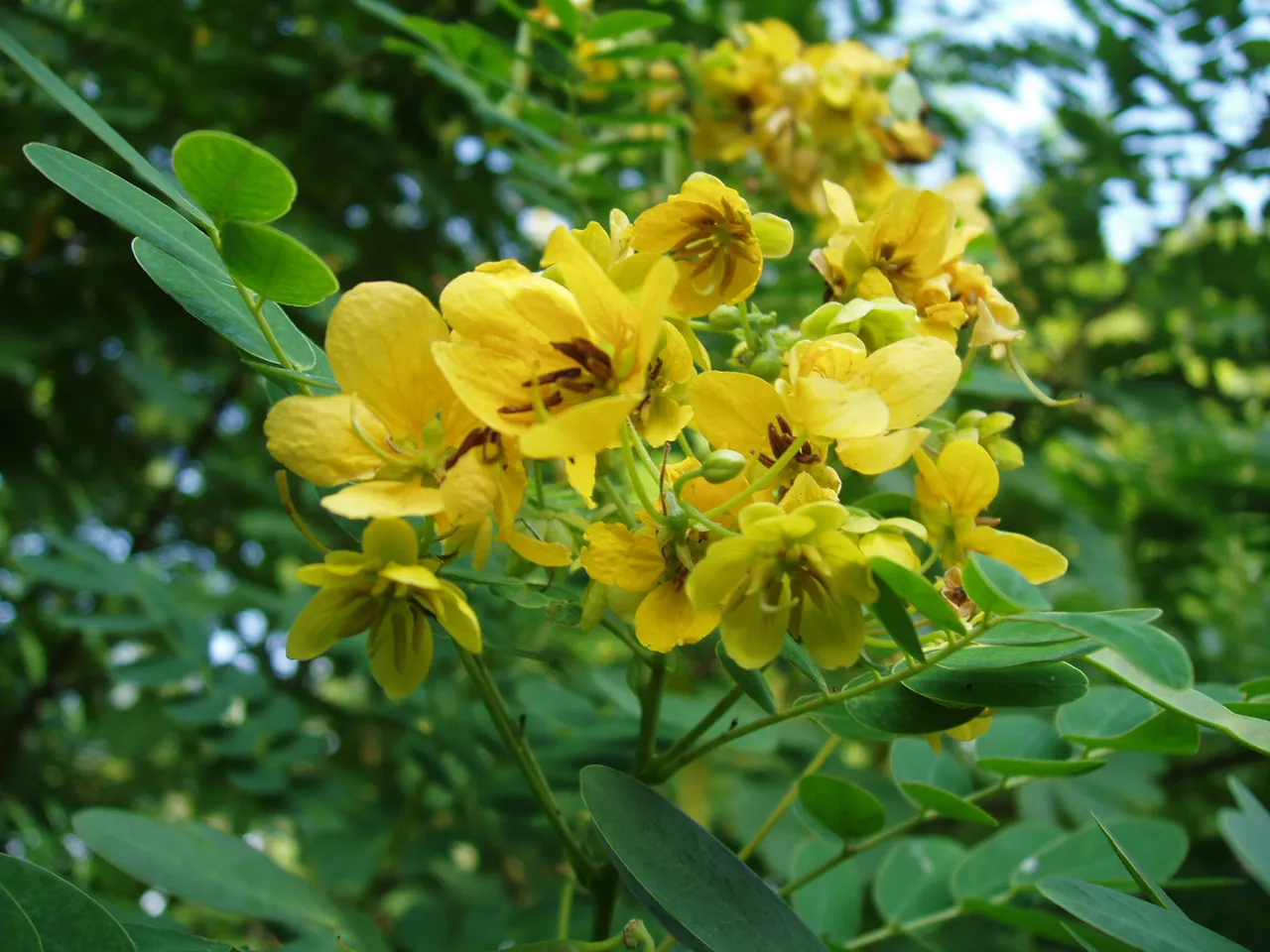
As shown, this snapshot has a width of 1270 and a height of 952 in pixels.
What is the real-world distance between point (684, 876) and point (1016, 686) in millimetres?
264

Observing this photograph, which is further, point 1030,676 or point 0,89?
point 0,89

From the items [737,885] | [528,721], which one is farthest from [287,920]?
[737,885]

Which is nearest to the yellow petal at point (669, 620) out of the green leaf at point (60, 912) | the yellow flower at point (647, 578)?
the yellow flower at point (647, 578)

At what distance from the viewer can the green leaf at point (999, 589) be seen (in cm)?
62

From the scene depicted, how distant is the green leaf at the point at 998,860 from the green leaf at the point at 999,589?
65 cm

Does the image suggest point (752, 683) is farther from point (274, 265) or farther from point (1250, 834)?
point (1250, 834)

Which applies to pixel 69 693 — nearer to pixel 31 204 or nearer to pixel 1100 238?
pixel 31 204

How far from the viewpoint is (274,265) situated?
0.74 m

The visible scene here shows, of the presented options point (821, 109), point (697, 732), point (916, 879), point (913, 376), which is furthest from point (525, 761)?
point (821, 109)

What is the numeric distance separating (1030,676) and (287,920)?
2.68 feet

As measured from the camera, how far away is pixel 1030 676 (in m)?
0.69

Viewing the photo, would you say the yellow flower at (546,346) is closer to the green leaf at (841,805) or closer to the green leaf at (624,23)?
the green leaf at (841,805)

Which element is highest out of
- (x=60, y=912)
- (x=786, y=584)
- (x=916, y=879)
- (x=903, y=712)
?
(x=786, y=584)

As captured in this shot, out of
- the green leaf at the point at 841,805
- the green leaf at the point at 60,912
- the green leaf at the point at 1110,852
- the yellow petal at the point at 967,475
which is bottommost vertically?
the green leaf at the point at 1110,852
